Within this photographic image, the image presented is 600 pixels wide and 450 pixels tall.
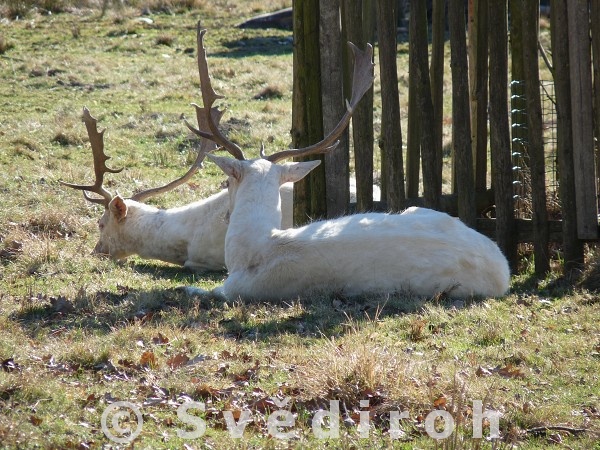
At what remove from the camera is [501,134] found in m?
7.96

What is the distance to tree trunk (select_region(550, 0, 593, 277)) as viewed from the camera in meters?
7.54

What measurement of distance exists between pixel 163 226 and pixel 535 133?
382cm

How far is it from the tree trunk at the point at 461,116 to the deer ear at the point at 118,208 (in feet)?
11.1

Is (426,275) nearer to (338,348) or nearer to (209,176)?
(338,348)

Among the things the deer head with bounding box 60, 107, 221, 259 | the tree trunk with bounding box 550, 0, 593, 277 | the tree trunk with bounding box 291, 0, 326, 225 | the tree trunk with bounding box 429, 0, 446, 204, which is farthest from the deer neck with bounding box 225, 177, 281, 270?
the tree trunk with bounding box 550, 0, 593, 277

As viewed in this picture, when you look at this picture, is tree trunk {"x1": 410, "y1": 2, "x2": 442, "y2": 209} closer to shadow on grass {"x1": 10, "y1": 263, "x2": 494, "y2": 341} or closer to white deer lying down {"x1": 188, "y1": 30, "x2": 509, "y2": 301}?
white deer lying down {"x1": 188, "y1": 30, "x2": 509, "y2": 301}

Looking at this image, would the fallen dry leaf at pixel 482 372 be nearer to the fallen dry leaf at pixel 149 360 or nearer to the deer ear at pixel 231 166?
the fallen dry leaf at pixel 149 360

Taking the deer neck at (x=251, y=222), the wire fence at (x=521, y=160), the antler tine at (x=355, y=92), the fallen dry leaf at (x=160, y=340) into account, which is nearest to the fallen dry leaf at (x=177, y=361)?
the fallen dry leaf at (x=160, y=340)

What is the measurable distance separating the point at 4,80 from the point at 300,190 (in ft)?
31.3

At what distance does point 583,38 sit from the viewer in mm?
7398

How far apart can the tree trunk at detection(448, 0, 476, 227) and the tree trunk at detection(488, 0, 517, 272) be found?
0.23 meters

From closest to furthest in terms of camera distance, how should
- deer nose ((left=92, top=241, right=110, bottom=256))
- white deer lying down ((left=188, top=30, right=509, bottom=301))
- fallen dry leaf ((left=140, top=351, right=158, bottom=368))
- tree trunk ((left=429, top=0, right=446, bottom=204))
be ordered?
1. fallen dry leaf ((left=140, top=351, right=158, bottom=368))
2. white deer lying down ((left=188, top=30, right=509, bottom=301))
3. tree trunk ((left=429, top=0, right=446, bottom=204))
4. deer nose ((left=92, top=241, right=110, bottom=256))

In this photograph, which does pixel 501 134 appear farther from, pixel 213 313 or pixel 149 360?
pixel 149 360

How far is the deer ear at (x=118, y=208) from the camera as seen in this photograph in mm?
9398
